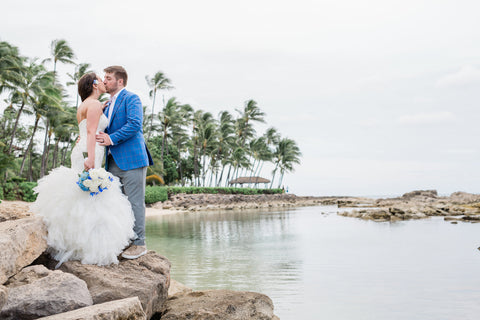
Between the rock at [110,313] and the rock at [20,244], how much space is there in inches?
25.9

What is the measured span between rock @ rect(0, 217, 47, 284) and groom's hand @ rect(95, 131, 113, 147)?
34.7 inches

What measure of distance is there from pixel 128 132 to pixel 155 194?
2907cm

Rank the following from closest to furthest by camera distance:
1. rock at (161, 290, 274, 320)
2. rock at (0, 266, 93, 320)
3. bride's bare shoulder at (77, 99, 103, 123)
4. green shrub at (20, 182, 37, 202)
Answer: rock at (0, 266, 93, 320), rock at (161, 290, 274, 320), bride's bare shoulder at (77, 99, 103, 123), green shrub at (20, 182, 37, 202)

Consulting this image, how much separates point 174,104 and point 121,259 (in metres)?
37.4

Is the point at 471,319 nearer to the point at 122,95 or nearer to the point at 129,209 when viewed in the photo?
the point at 129,209

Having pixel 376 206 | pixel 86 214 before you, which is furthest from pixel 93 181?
pixel 376 206

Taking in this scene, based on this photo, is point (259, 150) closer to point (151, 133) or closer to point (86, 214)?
point (151, 133)

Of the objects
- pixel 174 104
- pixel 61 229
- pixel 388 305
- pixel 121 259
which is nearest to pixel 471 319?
pixel 388 305

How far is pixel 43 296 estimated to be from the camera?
2.91 m

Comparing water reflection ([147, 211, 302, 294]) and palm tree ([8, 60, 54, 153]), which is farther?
palm tree ([8, 60, 54, 153])

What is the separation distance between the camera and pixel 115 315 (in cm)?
266

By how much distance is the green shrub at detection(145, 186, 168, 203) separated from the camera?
31.3 metres

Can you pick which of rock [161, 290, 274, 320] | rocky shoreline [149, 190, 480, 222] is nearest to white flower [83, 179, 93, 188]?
rock [161, 290, 274, 320]

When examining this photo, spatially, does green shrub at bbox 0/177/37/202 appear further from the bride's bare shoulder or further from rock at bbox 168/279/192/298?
the bride's bare shoulder
